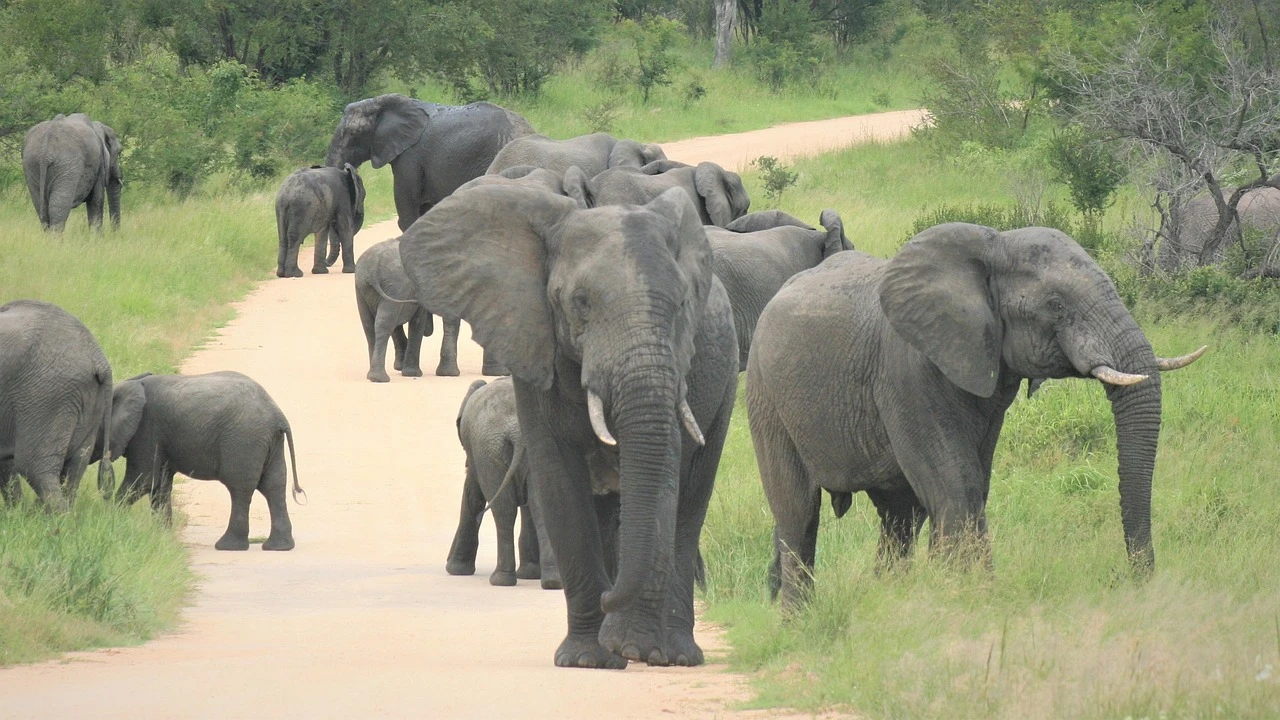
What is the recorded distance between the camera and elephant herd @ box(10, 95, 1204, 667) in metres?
5.68

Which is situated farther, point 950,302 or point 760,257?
point 760,257

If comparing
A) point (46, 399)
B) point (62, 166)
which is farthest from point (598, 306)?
point (62, 166)

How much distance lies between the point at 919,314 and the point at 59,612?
10.7 feet

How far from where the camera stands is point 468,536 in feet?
29.5

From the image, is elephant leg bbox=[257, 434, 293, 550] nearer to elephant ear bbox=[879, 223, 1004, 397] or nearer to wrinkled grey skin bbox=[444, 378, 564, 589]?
wrinkled grey skin bbox=[444, 378, 564, 589]

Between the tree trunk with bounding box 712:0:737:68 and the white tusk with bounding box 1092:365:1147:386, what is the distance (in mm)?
36518

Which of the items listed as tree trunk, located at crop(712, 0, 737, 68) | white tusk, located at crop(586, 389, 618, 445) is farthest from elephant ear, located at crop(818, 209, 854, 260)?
tree trunk, located at crop(712, 0, 737, 68)

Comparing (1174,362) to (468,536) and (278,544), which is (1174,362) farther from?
(278,544)

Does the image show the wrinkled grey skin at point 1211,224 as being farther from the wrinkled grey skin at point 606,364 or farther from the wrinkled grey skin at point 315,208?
the wrinkled grey skin at point 606,364

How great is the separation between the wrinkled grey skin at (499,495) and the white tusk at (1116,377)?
8.67 feet

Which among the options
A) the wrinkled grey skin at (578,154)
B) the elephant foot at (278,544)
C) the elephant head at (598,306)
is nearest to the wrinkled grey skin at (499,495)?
the elephant foot at (278,544)

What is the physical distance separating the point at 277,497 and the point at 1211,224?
9302 millimetres

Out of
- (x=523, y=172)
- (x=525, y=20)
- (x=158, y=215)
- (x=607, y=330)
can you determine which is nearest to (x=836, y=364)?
(x=523, y=172)

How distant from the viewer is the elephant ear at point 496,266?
5934mm
